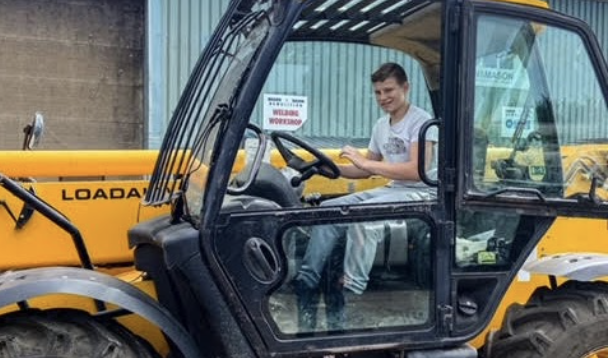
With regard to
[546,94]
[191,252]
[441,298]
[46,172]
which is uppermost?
[546,94]

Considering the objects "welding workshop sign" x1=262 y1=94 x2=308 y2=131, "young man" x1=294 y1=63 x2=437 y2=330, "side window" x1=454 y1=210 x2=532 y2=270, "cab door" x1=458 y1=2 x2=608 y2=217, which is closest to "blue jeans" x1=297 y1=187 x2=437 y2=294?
"young man" x1=294 y1=63 x2=437 y2=330

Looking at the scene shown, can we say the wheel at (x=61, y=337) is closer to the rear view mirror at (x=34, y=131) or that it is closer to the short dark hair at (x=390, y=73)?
the rear view mirror at (x=34, y=131)

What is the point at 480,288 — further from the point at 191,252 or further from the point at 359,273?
the point at 191,252

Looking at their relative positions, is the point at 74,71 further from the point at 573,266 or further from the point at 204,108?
the point at 573,266

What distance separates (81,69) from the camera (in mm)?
9828

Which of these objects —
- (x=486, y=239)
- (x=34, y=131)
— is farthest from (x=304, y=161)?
(x=34, y=131)

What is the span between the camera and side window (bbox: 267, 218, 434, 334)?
3.46m

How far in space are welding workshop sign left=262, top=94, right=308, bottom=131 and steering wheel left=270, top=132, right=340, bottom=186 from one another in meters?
0.06

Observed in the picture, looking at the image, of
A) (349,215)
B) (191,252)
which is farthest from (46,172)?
(349,215)

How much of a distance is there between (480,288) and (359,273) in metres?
0.58

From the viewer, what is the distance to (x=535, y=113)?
3750 millimetres

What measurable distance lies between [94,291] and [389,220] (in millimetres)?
1284

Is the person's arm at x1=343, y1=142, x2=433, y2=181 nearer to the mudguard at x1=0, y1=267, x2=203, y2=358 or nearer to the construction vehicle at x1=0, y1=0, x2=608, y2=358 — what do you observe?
the construction vehicle at x1=0, y1=0, x2=608, y2=358

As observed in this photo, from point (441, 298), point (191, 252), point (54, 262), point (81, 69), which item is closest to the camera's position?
point (191, 252)
